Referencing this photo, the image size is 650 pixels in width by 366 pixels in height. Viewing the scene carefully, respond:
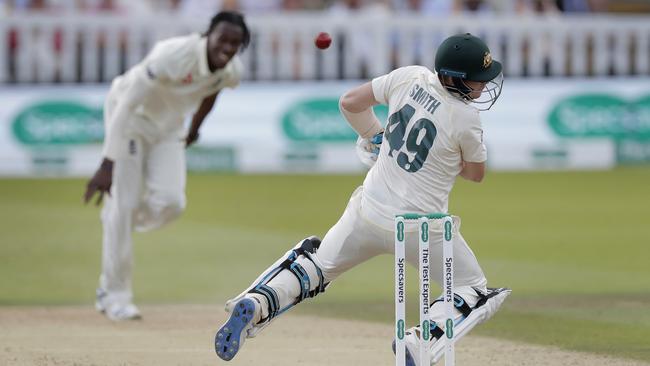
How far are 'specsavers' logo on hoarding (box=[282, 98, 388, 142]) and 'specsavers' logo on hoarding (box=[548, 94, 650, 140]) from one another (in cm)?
266

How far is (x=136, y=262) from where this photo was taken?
10.4m

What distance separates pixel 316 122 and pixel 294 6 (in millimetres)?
2550

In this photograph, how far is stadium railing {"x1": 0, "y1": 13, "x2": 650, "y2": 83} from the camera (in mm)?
16531

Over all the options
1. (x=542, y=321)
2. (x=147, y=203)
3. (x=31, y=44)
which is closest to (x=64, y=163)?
(x=31, y=44)

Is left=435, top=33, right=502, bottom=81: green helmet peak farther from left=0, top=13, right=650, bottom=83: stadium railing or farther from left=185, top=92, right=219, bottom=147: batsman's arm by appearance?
left=0, top=13, right=650, bottom=83: stadium railing

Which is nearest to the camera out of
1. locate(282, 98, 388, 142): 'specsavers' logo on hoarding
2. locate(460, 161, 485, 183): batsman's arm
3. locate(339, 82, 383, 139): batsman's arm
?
locate(460, 161, 485, 183): batsman's arm

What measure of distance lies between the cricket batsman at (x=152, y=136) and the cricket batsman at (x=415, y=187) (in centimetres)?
220

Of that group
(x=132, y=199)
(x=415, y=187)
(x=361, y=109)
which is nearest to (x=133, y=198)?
(x=132, y=199)

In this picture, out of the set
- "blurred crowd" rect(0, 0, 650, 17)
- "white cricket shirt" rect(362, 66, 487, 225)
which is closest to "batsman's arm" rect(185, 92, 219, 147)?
"white cricket shirt" rect(362, 66, 487, 225)

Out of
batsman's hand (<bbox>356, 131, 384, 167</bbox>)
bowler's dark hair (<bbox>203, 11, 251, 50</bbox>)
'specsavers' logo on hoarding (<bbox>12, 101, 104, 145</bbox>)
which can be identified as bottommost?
'specsavers' logo on hoarding (<bbox>12, 101, 104, 145</bbox>)

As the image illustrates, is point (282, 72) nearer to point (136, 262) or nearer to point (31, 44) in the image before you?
point (31, 44)

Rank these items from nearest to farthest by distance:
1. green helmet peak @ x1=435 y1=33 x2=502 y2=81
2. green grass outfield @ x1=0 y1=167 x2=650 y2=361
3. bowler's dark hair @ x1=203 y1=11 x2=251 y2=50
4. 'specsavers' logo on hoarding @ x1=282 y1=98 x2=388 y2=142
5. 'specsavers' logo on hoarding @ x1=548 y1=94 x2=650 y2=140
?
green helmet peak @ x1=435 y1=33 x2=502 y2=81, bowler's dark hair @ x1=203 y1=11 x2=251 y2=50, green grass outfield @ x1=0 y1=167 x2=650 y2=361, 'specsavers' logo on hoarding @ x1=282 y1=98 x2=388 y2=142, 'specsavers' logo on hoarding @ x1=548 y1=94 x2=650 y2=140

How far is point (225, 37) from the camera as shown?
24.4ft

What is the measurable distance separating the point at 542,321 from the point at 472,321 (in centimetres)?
238
